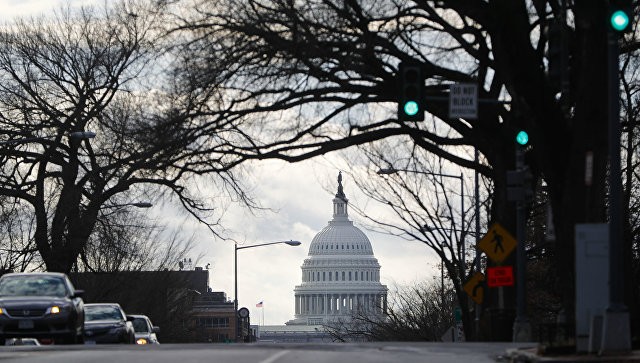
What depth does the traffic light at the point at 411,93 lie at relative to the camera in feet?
90.2

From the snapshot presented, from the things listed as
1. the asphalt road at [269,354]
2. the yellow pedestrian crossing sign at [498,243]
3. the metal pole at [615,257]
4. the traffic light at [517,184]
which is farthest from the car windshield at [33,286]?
the metal pole at [615,257]

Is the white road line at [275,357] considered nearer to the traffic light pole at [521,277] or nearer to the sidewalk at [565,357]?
the sidewalk at [565,357]

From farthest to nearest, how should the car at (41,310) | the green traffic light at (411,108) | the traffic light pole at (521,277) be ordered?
the traffic light pole at (521,277) → the car at (41,310) → the green traffic light at (411,108)

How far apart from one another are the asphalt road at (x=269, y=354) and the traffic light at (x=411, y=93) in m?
4.25

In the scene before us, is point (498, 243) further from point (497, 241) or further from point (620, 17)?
point (620, 17)

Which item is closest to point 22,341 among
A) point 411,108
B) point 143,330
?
point 411,108

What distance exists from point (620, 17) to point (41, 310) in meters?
13.2

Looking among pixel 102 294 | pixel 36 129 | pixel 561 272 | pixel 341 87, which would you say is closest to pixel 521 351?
pixel 561 272

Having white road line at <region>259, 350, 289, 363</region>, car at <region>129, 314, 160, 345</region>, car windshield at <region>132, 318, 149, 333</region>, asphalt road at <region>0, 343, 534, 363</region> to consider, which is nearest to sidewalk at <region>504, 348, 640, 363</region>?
asphalt road at <region>0, 343, 534, 363</region>

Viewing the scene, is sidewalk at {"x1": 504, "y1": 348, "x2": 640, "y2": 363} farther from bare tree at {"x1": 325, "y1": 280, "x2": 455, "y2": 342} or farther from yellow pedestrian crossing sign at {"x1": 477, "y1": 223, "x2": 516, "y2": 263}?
bare tree at {"x1": 325, "y1": 280, "x2": 455, "y2": 342}

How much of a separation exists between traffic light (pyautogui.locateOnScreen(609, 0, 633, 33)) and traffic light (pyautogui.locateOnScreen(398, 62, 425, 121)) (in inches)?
284

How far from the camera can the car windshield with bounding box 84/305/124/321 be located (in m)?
34.1

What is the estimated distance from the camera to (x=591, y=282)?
20828 millimetres

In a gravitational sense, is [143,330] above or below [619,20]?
below
